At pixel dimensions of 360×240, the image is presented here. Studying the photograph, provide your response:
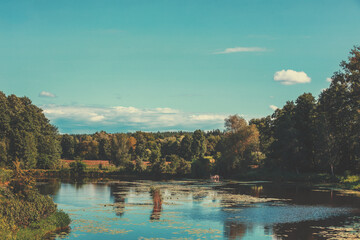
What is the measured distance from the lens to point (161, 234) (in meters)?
25.7

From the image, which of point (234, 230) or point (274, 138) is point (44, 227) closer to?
point (234, 230)

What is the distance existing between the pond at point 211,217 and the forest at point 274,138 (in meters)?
21.3

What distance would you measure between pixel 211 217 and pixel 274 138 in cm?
5581

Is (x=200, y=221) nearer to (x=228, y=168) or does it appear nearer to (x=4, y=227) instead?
(x=4, y=227)

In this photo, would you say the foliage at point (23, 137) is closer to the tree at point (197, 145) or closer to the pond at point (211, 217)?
the pond at point (211, 217)

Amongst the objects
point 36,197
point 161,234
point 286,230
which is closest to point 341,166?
point 286,230

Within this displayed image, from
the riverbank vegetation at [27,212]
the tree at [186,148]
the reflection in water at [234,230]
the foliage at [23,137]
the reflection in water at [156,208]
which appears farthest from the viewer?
A: the tree at [186,148]

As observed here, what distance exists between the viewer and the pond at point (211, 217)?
85.6 feet

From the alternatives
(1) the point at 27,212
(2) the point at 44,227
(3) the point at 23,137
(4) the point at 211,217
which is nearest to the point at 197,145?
(3) the point at 23,137

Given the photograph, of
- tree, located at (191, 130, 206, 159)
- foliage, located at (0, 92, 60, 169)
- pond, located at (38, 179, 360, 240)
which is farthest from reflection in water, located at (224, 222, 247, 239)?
tree, located at (191, 130, 206, 159)

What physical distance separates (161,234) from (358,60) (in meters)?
50.0

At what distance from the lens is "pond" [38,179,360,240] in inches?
1027

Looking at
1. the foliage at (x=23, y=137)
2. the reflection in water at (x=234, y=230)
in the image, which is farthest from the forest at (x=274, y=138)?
the reflection in water at (x=234, y=230)

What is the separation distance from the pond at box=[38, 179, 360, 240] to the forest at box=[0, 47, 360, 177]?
21.3 meters
